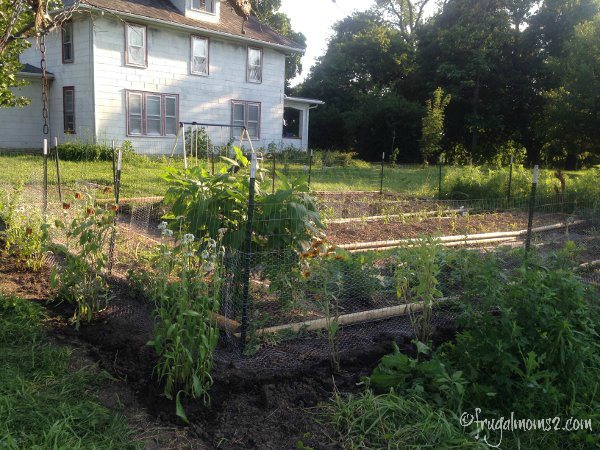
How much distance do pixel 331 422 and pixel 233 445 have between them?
585 mm

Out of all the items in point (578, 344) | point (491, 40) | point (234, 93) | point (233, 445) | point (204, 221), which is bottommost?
point (233, 445)

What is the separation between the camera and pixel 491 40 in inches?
1177

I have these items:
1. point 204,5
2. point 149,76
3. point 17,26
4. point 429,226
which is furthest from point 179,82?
point 429,226

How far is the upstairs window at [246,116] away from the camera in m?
22.3

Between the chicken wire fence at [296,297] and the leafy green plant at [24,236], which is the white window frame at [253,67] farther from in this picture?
the chicken wire fence at [296,297]

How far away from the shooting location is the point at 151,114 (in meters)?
19.8

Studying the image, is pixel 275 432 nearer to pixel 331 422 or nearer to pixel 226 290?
pixel 331 422

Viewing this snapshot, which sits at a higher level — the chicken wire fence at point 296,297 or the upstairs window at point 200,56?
the upstairs window at point 200,56

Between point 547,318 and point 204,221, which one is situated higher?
point 204,221

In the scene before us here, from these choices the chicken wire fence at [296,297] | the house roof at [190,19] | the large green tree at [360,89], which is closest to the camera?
the chicken wire fence at [296,297]

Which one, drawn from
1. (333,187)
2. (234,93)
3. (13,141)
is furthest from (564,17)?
(13,141)

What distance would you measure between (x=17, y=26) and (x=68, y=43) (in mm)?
12666

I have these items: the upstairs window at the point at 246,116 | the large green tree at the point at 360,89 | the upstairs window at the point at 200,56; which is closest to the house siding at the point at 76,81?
the upstairs window at the point at 200,56

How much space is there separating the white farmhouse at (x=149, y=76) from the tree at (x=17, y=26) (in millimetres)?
8846
